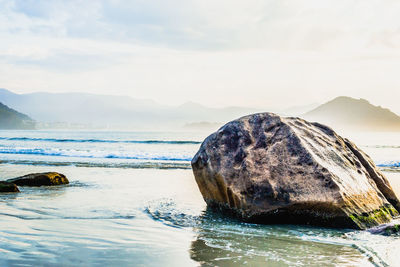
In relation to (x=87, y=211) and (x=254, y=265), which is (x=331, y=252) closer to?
(x=254, y=265)

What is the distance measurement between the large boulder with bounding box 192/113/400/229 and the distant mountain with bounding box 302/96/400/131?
133 metres

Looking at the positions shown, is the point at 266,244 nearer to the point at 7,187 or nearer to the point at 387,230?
the point at 387,230

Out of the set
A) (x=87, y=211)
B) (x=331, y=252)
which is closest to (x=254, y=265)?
(x=331, y=252)

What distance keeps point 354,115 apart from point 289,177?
156m

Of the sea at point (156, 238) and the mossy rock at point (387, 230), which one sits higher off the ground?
the mossy rock at point (387, 230)

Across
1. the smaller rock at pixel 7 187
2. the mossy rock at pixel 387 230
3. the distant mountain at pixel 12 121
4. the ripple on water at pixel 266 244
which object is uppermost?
the distant mountain at pixel 12 121

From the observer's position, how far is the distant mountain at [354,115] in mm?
140125

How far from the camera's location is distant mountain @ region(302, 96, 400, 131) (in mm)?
140125

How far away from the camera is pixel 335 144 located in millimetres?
6961

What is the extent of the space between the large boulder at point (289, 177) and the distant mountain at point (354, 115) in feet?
435

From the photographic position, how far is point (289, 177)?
19.9 ft

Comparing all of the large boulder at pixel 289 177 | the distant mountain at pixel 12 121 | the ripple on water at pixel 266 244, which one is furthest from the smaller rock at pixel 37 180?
the distant mountain at pixel 12 121

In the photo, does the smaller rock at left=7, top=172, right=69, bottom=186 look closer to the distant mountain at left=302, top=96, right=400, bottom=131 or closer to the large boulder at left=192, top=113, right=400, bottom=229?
the large boulder at left=192, top=113, right=400, bottom=229

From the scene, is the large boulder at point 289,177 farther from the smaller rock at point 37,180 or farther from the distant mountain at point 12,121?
the distant mountain at point 12,121
